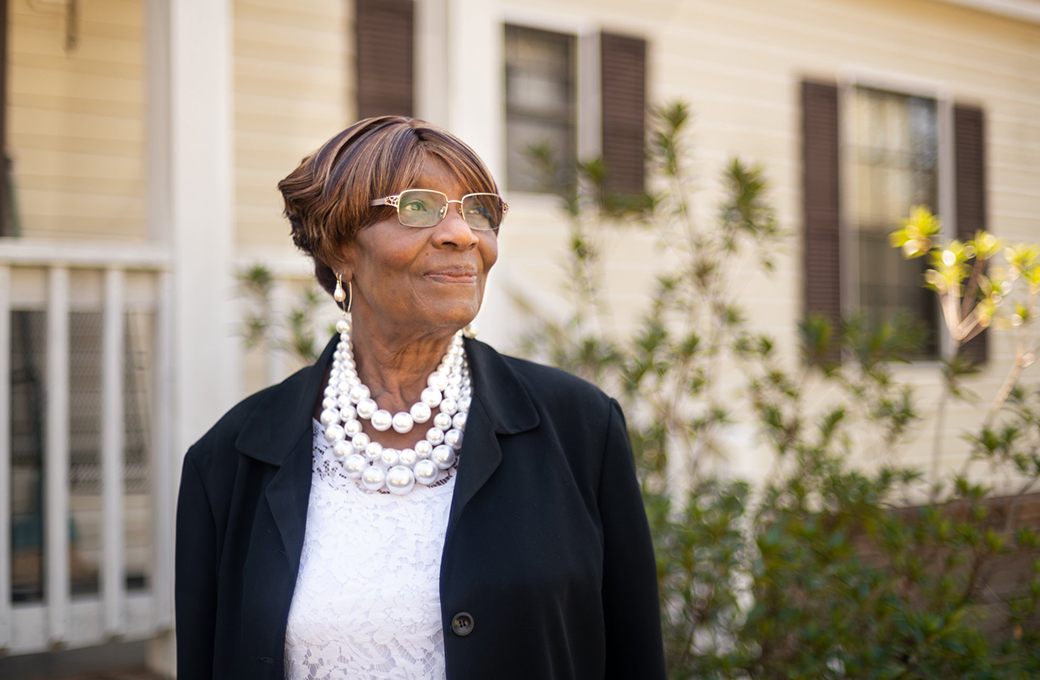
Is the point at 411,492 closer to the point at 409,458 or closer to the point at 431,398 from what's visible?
the point at 409,458

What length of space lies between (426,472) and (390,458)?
3.3 inches

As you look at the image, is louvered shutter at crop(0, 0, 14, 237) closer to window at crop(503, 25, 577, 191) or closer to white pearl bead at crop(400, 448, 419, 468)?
white pearl bead at crop(400, 448, 419, 468)

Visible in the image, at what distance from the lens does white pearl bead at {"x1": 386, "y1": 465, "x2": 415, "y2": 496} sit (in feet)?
6.09

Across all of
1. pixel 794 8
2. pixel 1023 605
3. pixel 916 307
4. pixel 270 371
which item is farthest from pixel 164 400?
pixel 916 307

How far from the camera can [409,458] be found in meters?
1.89

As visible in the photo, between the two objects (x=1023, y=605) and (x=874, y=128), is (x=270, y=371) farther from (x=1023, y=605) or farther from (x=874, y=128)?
(x=874, y=128)

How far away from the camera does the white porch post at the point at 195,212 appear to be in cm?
348

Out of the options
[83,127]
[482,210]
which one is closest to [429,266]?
[482,210]

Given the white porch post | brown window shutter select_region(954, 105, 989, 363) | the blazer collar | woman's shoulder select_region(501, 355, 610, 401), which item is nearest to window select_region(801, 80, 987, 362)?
brown window shutter select_region(954, 105, 989, 363)

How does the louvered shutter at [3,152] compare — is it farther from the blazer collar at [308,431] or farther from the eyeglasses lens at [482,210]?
the eyeglasses lens at [482,210]

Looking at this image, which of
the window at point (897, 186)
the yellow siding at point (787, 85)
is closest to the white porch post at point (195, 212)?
the yellow siding at point (787, 85)

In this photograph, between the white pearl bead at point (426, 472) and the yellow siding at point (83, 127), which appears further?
the yellow siding at point (83, 127)

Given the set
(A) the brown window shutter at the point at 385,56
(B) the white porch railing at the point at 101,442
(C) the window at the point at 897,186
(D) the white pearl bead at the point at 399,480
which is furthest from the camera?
(C) the window at the point at 897,186

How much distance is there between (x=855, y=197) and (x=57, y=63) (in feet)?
23.4
